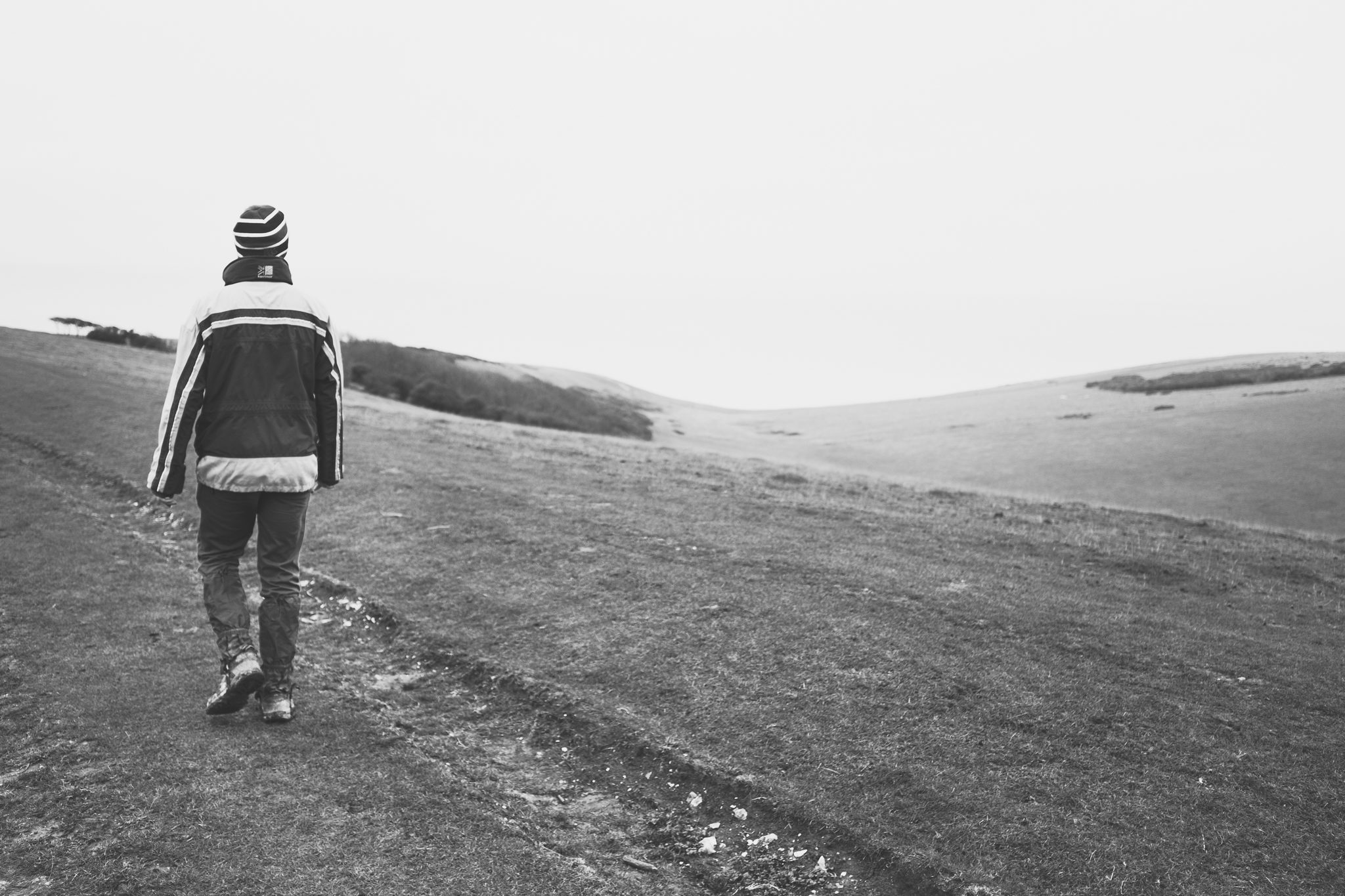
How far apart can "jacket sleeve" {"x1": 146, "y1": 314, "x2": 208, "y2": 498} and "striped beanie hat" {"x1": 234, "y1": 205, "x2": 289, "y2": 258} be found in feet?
1.83

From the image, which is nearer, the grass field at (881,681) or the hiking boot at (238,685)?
the grass field at (881,681)

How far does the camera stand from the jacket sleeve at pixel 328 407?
6.25 m

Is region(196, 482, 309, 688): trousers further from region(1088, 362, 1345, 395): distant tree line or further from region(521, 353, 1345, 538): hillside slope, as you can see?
region(1088, 362, 1345, 395): distant tree line

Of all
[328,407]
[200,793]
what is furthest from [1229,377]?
[200,793]

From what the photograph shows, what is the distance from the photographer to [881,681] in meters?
6.89

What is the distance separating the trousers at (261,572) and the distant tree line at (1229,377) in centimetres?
4940

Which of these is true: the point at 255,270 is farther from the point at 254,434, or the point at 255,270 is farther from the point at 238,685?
the point at 238,685

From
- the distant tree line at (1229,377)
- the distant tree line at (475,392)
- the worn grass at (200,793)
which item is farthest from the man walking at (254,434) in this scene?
the distant tree line at (1229,377)

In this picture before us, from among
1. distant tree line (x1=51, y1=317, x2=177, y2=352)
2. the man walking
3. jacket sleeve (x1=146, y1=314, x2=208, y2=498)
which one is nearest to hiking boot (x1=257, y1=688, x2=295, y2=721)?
the man walking

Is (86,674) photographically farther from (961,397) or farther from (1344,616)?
(961,397)

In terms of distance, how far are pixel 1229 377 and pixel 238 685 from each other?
172 ft

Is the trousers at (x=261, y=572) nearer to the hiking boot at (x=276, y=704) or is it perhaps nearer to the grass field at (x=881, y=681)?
the hiking boot at (x=276, y=704)

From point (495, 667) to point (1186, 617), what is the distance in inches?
263

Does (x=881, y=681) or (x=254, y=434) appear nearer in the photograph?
(x=254, y=434)
